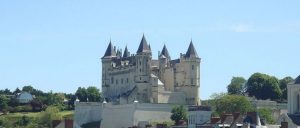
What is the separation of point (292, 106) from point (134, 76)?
46581 mm

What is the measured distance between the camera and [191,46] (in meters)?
121

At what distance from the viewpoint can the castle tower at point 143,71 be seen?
118 metres

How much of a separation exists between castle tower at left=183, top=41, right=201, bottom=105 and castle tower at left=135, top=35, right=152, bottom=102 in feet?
14.8

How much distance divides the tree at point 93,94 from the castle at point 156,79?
11.1 metres

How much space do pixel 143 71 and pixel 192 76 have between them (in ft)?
19.1

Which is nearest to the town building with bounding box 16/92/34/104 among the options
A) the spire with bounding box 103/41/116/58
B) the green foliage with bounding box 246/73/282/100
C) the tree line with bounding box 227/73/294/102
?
the spire with bounding box 103/41/116/58

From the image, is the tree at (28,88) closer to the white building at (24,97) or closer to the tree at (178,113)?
the white building at (24,97)

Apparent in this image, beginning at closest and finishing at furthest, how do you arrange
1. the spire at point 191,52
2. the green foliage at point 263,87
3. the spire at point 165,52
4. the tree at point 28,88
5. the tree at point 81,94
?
the spire at point 191,52 → the green foliage at point 263,87 → the spire at point 165,52 → the tree at point 81,94 → the tree at point 28,88

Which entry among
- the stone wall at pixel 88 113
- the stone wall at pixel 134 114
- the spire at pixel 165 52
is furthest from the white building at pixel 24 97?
the stone wall at pixel 134 114

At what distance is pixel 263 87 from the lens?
12556cm

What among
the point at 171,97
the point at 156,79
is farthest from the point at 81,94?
the point at 171,97

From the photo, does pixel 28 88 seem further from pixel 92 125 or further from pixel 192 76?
pixel 192 76

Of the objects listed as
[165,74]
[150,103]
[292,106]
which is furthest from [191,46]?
[292,106]

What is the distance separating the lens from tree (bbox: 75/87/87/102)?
138 m
